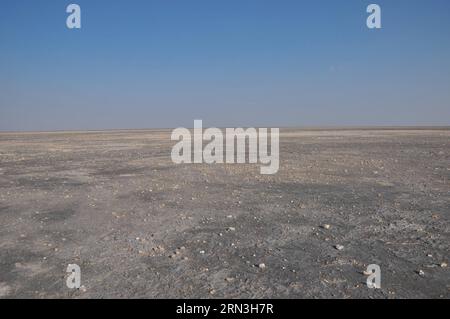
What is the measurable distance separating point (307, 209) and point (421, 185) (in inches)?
180

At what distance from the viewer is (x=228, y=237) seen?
6.55 metres

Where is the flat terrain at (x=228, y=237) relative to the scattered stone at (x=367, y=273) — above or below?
above

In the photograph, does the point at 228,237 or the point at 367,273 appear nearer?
the point at 367,273

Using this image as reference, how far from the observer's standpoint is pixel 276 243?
6.21 m

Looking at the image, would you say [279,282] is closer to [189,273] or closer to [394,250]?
[189,273]

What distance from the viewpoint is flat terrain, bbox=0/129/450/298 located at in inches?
184

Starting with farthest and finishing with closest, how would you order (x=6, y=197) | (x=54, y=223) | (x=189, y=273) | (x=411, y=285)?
(x=6, y=197), (x=54, y=223), (x=189, y=273), (x=411, y=285)

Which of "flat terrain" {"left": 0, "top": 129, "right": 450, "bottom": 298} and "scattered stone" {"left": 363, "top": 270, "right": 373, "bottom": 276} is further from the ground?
"flat terrain" {"left": 0, "top": 129, "right": 450, "bottom": 298}

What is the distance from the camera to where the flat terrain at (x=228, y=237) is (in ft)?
15.4

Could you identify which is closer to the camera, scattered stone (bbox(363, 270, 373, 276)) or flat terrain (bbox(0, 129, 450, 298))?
flat terrain (bbox(0, 129, 450, 298))

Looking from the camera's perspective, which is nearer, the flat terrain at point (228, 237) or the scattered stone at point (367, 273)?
the flat terrain at point (228, 237)
